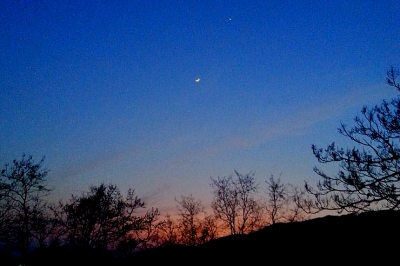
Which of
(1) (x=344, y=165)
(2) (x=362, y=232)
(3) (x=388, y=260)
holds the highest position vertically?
(1) (x=344, y=165)

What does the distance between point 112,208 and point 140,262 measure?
2055 centimetres

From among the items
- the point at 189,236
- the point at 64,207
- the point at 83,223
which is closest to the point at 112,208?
the point at 83,223

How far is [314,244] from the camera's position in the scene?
8.44 meters

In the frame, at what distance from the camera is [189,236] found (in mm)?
45688

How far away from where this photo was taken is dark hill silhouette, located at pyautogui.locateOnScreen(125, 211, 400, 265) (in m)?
7.38

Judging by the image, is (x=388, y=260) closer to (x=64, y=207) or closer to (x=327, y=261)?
(x=327, y=261)

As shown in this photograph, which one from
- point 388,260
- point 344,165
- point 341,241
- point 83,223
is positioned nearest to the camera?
point 388,260

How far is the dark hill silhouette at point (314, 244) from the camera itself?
738 cm

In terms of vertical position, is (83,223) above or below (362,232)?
above

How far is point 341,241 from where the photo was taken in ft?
26.7

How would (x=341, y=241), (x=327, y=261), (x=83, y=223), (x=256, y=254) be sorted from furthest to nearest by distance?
1. (x=83, y=223)
2. (x=256, y=254)
3. (x=341, y=241)
4. (x=327, y=261)

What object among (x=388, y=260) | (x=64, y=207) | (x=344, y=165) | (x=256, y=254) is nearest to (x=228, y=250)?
(x=256, y=254)

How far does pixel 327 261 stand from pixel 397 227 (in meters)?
2.27

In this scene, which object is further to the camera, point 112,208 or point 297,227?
point 112,208
